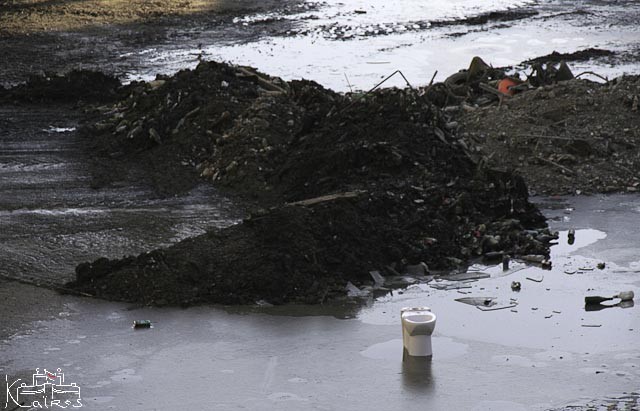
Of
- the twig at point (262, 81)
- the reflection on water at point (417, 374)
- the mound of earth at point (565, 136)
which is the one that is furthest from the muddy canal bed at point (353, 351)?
the twig at point (262, 81)

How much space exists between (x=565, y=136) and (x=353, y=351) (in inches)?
237

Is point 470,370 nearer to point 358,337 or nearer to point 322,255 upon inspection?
point 358,337

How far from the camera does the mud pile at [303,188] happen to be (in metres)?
8.98

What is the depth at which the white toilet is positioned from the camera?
7.45 meters

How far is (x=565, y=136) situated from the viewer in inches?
502

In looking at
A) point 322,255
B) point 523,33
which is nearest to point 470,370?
point 322,255

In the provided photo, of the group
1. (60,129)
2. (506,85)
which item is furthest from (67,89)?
(506,85)

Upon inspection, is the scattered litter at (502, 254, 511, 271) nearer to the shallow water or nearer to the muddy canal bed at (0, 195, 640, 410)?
the muddy canal bed at (0, 195, 640, 410)

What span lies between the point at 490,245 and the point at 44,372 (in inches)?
174

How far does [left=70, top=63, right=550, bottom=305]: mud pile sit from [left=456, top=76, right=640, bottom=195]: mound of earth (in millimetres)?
937

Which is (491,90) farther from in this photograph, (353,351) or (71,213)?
(353,351)

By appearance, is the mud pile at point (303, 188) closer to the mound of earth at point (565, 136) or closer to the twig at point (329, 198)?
the twig at point (329, 198)

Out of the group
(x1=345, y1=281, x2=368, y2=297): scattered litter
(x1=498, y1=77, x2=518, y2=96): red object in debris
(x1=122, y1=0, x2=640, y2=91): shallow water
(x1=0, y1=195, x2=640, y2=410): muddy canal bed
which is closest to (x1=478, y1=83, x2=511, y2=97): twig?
(x1=498, y1=77, x2=518, y2=96): red object in debris

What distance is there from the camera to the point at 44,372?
24.2 feet
